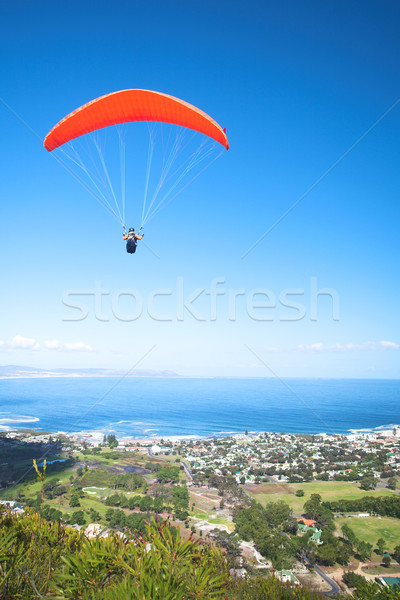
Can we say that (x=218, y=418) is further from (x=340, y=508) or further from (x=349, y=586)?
(x=349, y=586)

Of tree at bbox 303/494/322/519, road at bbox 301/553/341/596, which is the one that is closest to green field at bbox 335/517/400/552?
tree at bbox 303/494/322/519

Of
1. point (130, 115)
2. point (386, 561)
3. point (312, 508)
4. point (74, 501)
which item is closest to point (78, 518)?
point (74, 501)

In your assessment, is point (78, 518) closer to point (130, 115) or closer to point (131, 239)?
point (131, 239)

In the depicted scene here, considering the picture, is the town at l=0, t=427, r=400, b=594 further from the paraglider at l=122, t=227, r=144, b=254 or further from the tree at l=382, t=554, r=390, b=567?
the paraglider at l=122, t=227, r=144, b=254

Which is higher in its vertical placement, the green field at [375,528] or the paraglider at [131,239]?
the paraglider at [131,239]

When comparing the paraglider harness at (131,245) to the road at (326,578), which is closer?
the paraglider harness at (131,245)

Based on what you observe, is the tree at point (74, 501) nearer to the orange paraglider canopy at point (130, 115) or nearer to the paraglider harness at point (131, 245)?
the paraglider harness at point (131, 245)

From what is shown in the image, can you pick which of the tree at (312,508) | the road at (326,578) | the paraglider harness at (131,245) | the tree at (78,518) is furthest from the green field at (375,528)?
the paraglider harness at (131,245)
